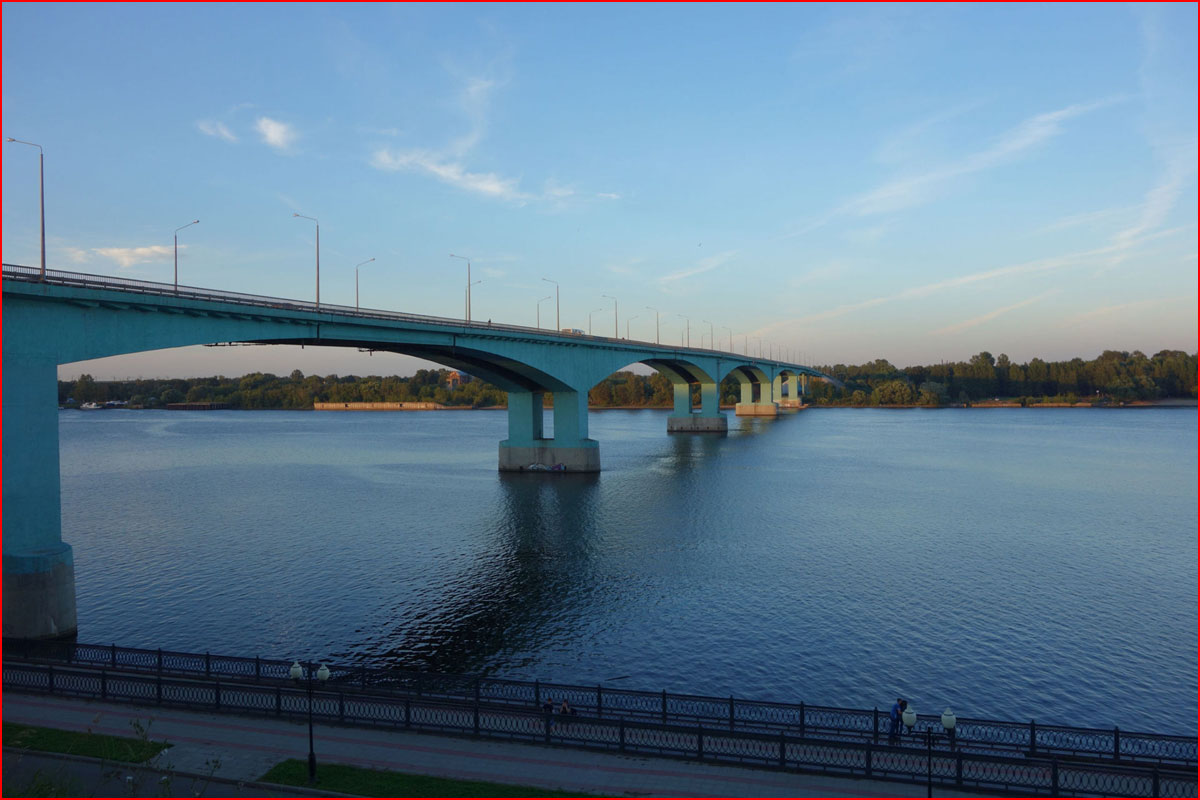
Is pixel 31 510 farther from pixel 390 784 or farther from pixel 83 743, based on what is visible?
pixel 390 784

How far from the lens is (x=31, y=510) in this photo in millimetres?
27344

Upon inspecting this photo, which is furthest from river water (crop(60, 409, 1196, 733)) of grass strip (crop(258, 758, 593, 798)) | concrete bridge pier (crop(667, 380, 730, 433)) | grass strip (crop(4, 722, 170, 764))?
concrete bridge pier (crop(667, 380, 730, 433))

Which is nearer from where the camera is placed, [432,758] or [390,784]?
[390,784]

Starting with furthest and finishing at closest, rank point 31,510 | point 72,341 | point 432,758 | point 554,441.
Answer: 1. point 554,441
2. point 72,341
3. point 31,510
4. point 432,758

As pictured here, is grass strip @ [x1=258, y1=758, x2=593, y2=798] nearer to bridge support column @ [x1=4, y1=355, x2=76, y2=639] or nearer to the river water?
the river water

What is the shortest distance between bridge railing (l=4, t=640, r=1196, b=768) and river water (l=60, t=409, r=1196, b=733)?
1.61m

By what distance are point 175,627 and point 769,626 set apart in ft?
80.1

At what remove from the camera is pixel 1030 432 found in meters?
127

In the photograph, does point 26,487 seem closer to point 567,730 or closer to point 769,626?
point 567,730

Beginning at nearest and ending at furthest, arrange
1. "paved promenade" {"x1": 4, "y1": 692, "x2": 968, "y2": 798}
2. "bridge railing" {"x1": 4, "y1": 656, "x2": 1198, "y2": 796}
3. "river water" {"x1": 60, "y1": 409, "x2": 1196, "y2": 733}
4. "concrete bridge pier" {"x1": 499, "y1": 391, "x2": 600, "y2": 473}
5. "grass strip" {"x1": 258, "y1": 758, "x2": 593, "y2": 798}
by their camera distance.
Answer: "grass strip" {"x1": 258, "y1": 758, "x2": 593, "y2": 798}
"paved promenade" {"x1": 4, "y1": 692, "x2": 968, "y2": 798}
"bridge railing" {"x1": 4, "y1": 656, "x2": 1198, "y2": 796}
"river water" {"x1": 60, "y1": 409, "x2": 1196, "y2": 733}
"concrete bridge pier" {"x1": 499, "y1": 391, "x2": 600, "y2": 473}

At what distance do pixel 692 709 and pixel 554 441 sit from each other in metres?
58.2

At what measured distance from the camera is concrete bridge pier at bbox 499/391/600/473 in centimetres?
7650

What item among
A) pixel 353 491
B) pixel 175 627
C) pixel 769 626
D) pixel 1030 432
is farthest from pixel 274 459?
pixel 1030 432

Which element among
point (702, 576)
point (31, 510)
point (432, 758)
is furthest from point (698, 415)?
point (432, 758)
